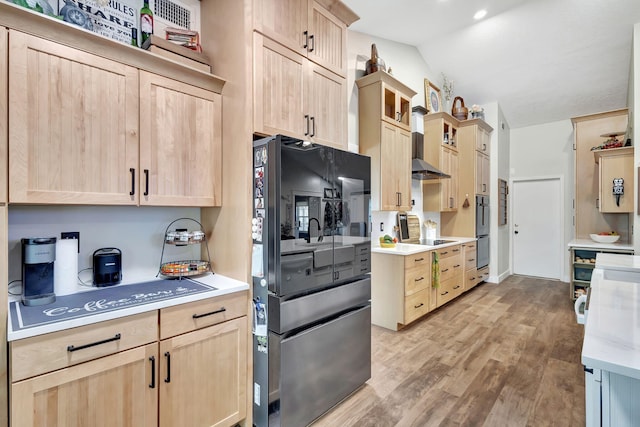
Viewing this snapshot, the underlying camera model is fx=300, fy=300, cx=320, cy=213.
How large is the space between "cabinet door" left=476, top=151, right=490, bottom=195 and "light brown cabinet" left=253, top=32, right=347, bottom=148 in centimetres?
361

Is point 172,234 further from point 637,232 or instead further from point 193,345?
point 637,232

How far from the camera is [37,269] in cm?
135

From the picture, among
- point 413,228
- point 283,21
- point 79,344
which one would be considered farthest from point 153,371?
point 413,228

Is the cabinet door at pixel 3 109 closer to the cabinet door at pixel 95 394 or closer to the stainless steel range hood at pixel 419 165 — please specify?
the cabinet door at pixel 95 394

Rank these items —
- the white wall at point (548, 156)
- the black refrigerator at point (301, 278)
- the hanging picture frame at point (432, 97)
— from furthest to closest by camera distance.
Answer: the white wall at point (548, 156) → the hanging picture frame at point (432, 97) → the black refrigerator at point (301, 278)

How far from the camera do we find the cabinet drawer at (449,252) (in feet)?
12.7

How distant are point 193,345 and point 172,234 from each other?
672 mm

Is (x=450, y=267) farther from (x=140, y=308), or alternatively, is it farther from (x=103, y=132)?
(x=103, y=132)

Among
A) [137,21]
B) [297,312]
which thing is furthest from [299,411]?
[137,21]

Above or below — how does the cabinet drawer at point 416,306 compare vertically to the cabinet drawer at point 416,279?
below

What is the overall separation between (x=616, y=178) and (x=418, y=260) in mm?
3141

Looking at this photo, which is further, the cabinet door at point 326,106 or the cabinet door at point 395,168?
the cabinet door at point 395,168

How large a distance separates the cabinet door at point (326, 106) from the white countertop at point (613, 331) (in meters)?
1.76

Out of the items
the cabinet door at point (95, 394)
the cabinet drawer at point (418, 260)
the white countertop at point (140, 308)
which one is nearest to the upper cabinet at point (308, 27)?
the white countertop at point (140, 308)
